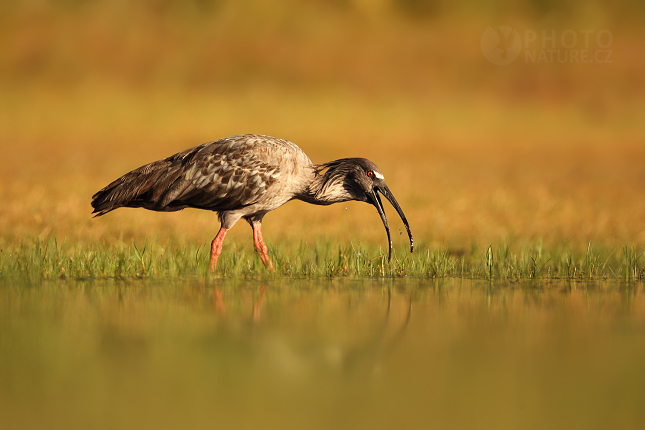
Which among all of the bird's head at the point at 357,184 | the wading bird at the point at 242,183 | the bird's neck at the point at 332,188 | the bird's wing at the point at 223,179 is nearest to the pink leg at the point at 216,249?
the wading bird at the point at 242,183

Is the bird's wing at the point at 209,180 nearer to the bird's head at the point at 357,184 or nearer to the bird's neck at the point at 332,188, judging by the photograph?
the bird's neck at the point at 332,188

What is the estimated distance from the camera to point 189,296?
674 centimetres

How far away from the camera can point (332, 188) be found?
9203 mm

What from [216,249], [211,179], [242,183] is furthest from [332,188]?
[216,249]

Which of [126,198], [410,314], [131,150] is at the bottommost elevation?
[410,314]

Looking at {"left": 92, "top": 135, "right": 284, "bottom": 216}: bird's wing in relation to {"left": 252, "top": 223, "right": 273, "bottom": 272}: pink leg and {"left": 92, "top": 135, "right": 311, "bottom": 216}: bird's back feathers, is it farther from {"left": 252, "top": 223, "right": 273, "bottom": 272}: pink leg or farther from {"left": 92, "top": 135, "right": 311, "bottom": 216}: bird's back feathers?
{"left": 252, "top": 223, "right": 273, "bottom": 272}: pink leg

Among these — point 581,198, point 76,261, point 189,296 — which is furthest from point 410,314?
point 581,198

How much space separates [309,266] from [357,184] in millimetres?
1385

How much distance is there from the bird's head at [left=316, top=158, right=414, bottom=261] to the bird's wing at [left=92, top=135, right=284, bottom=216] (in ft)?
2.38

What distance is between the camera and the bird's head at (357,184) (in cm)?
913

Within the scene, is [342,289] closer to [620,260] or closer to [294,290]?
[294,290]

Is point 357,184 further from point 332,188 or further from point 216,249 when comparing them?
point 216,249

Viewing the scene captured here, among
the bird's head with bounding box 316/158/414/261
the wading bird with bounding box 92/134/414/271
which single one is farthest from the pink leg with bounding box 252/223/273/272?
the bird's head with bounding box 316/158/414/261

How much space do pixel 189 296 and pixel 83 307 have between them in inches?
39.1
